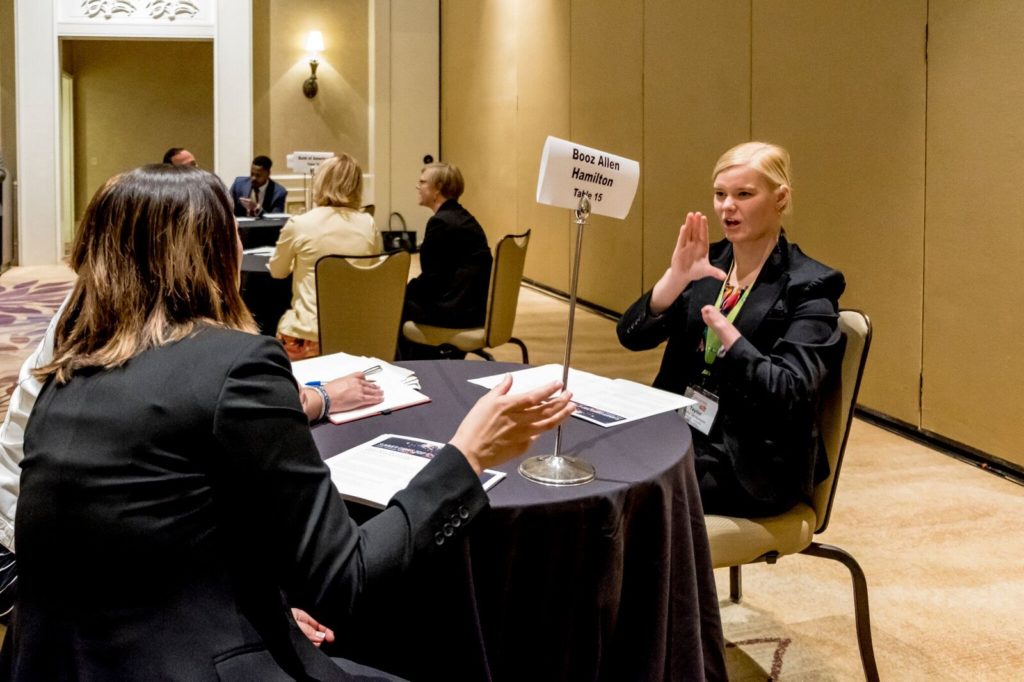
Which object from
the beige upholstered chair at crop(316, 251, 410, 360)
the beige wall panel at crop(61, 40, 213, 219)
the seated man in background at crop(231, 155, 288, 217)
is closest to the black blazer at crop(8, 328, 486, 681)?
the beige upholstered chair at crop(316, 251, 410, 360)

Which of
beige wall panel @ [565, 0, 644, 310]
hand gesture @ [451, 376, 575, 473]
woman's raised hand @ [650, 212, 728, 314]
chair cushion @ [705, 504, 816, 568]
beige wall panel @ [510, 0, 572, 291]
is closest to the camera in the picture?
hand gesture @ [451, 376, 575, 473]

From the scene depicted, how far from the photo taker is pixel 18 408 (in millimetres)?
1588

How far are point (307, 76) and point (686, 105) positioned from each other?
6.96m

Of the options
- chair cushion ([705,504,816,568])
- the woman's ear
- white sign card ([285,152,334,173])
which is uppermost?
white sign card ([285,152,334,173])

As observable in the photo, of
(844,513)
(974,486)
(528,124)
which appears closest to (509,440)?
(844,513)

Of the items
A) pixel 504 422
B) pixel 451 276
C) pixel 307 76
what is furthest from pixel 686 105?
pixel 307 76

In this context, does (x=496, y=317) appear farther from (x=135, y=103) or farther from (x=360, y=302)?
(x=135, y=103)

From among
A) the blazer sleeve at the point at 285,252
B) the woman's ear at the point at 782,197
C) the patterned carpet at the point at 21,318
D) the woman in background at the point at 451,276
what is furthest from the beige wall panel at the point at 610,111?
the woman's ear at the point at 782,197

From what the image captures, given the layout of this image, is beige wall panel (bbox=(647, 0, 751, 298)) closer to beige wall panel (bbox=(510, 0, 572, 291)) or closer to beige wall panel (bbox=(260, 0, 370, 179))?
beige wall panel (bbox=(510, 0, 572, 291))

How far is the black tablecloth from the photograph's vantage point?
1517 millimetres

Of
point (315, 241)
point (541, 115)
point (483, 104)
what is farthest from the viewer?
point (483, 104)

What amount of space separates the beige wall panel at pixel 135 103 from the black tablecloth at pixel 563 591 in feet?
44.9

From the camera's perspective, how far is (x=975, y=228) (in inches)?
158

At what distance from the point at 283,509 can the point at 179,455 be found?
0.13m
